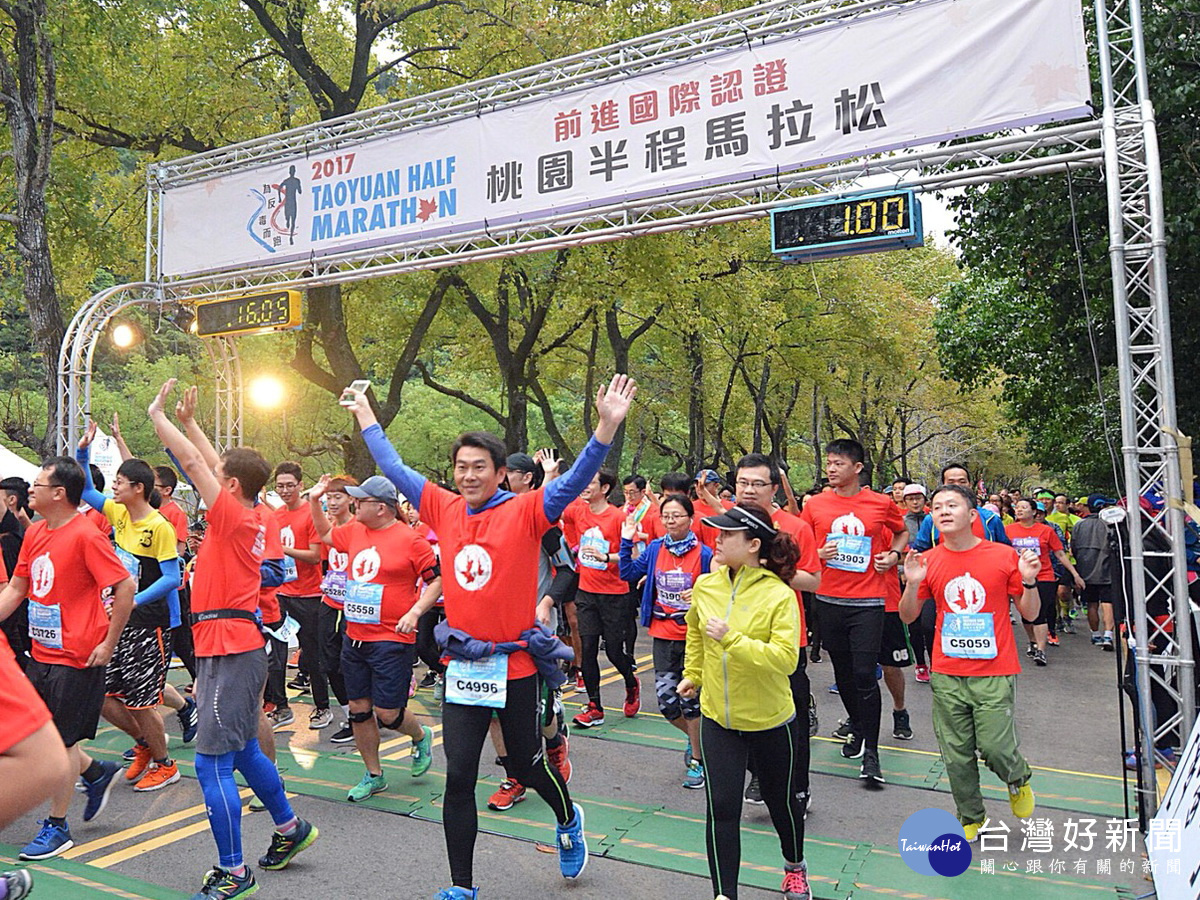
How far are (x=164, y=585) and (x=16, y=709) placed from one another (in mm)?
4665

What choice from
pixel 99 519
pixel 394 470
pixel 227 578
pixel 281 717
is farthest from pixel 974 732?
pixel 99 519

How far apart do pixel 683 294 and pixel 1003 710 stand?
43.6ft

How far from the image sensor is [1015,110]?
24.8 feet

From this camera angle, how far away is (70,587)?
5008 mm

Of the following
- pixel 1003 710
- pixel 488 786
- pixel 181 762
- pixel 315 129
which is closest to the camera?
pixel 1003 710

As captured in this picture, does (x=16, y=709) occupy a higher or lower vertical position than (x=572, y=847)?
higher

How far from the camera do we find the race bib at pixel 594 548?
8.05 metres

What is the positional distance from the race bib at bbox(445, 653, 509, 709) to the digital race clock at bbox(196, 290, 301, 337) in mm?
8694

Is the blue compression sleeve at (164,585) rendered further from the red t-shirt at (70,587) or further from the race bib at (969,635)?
the race bib at (969,635)

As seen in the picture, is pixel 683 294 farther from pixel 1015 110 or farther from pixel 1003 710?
pixel 1003 710

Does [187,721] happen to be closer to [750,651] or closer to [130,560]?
[130,560]

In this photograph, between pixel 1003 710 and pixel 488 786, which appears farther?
pixel 488 786

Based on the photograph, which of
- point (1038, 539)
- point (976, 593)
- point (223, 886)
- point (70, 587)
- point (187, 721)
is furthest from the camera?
point (1038, 539)

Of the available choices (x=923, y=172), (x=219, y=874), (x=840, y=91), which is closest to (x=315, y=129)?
(x=840, y=91)
